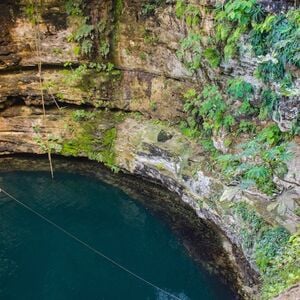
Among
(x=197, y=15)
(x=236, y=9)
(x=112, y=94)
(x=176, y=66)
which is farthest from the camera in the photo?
(x=112, y=94)

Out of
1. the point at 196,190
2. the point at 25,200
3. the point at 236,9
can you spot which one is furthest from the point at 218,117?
the point at 25,200

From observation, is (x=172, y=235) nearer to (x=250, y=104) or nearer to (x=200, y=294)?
(x=200, y=294)

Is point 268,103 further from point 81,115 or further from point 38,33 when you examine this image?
point 38,33

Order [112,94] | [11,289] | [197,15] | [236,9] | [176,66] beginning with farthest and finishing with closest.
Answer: [112,94] → [176,66] → [197,15] → [11,289] → [236,9]

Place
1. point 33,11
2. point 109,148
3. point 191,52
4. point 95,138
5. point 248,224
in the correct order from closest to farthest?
point 248,224
point 191,52
point 33,11
point 109,148
point 95,138

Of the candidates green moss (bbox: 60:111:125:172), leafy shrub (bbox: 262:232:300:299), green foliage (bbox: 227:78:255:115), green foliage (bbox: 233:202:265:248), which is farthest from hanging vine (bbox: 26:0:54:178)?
leafy shrub (bbox: 262:232:300:299)

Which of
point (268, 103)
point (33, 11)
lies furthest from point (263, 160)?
point (33, 11)
